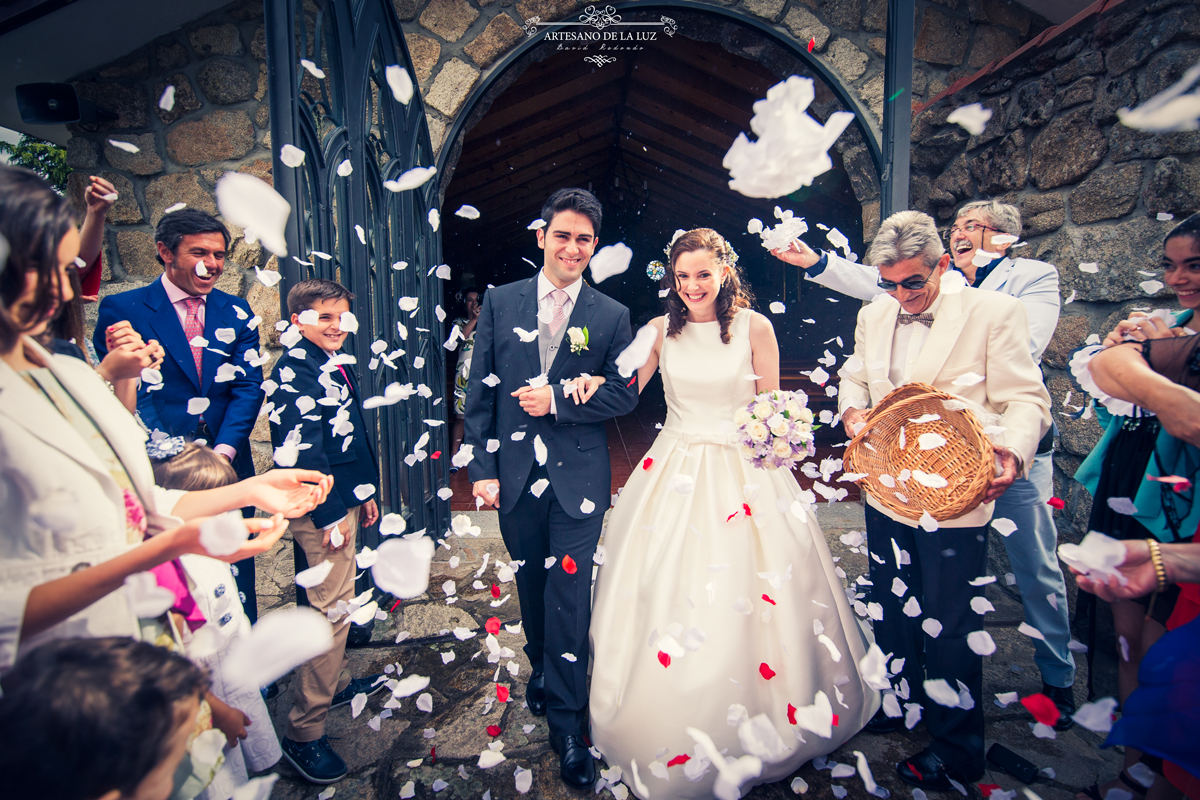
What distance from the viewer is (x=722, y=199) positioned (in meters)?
8.99

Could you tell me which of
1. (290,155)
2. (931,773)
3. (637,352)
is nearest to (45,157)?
(290,155)

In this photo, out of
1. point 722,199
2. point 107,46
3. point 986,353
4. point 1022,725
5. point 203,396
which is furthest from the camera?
point 722,199

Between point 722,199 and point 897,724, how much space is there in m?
8.31

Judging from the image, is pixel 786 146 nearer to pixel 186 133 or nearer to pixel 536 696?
pixel 536 696

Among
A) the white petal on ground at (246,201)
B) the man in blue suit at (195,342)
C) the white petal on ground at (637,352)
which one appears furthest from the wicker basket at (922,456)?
the white petal on ground at (246,201)

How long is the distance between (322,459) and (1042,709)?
2937mm

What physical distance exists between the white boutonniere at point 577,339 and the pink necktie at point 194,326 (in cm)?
155

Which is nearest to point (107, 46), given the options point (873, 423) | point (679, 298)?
point (679, 298)

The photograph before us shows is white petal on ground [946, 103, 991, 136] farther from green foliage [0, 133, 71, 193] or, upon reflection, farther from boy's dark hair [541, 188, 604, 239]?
green foliage [0, 133, 71, 193]

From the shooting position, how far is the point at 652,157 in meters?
8.67

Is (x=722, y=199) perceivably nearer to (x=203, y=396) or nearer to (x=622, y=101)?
(x=622, y=101)

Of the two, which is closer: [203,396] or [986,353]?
[986,353]

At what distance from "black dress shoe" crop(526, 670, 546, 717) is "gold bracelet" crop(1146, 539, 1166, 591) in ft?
6.32

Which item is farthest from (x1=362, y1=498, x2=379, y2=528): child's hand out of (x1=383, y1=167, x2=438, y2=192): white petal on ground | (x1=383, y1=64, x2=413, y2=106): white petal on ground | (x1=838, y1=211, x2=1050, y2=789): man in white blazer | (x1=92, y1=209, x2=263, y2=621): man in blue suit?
(x1=383, y1=64, x2=413, y2=106): white petal on ground
